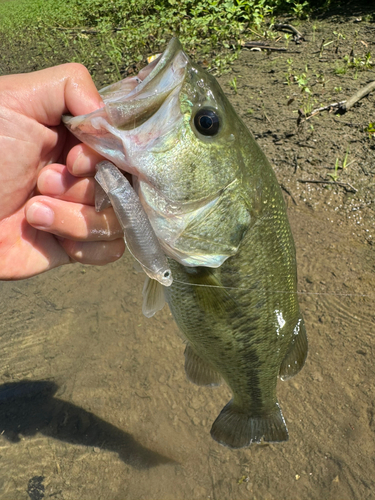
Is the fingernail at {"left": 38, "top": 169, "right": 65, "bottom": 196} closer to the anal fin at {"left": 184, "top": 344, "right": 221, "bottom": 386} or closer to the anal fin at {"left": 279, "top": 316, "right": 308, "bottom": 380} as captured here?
the anal fin at {"left": 184, "top": 344, "right": 221, "bottom": 386}

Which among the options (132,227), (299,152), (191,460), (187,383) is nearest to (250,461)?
(191,460)

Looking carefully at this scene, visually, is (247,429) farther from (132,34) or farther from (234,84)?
(132,34)

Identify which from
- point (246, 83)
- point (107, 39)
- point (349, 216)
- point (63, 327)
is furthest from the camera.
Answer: point (107, 39)

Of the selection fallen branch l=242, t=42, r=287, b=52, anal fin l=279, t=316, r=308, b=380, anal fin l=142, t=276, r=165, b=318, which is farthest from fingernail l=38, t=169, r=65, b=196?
fallen branch l=242, t=42, r=287, b=52

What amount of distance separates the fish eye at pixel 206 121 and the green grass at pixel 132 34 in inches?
184

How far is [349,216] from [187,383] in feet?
7.09

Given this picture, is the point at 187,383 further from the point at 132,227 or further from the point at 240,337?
the point at 132,227

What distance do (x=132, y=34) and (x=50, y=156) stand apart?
19.6 ft

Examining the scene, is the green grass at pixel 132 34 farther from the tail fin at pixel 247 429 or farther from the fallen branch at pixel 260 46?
the tail fin at pixel 247 429

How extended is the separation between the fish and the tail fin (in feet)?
0.87

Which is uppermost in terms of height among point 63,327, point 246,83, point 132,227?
point 132,227

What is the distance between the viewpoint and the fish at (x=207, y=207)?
136cm

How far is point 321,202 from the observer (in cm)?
405

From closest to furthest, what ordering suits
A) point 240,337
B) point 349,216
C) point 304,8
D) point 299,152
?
point 240,337, point 349,216, point 299,152, point 304,8
